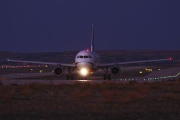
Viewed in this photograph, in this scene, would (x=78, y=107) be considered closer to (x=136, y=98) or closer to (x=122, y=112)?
(x=122, y=112)

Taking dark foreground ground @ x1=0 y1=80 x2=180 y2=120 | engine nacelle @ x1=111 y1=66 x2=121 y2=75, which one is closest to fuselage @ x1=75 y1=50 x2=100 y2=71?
engine nacelle @ x1=111 y1=66 x2=121 y2=75

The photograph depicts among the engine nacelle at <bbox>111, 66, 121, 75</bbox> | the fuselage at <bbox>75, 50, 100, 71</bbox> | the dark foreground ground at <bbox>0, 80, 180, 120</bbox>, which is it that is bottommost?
the dark foreground ground at <bbox>0, 80, 180, 120</bbox>

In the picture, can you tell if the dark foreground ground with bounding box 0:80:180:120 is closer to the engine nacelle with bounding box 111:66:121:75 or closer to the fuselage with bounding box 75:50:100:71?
the fuselage with bounding box 75:50:100:71

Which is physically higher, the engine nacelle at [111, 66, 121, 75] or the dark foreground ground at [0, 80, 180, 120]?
the engine nacelle at [111, 66, 121, 75]

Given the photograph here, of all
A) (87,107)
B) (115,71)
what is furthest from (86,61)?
(87,107)

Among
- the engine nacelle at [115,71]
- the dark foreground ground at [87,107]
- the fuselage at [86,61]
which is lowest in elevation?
the dark foreground ground at [87,107]

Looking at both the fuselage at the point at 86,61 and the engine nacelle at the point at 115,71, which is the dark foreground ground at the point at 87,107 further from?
the engine nacelle at the point at 115,71

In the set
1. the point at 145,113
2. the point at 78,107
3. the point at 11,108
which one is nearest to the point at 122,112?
the point at 145,113

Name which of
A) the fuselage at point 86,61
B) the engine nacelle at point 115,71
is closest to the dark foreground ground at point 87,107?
the fuselage at point 86,61

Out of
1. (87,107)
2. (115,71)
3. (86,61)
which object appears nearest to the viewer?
(87,107)

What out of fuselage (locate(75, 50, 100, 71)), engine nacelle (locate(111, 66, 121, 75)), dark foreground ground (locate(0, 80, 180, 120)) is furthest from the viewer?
engine nacelle (locate(111, 66, 121, 75))

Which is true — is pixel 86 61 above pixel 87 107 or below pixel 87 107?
above

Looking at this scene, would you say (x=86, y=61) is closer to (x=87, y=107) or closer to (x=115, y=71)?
(x=115, y=71)

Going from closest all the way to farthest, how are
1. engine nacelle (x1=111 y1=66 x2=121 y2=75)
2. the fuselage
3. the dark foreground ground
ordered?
the dark foreground ground
the fuselage
engine nacelle (x1=111 y1=66 x2=121 y2=75)
